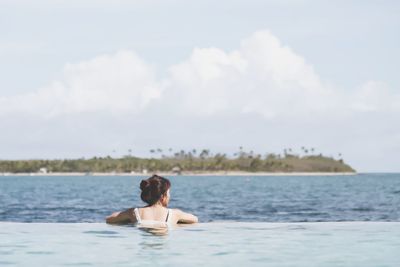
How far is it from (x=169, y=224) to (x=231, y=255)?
2.56 m

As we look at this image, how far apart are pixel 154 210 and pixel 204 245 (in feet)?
4.71

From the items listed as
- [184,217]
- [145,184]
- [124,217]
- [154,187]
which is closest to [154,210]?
[154,187]

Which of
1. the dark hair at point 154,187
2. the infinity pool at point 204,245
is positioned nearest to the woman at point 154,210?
the dark hair at point 154,187

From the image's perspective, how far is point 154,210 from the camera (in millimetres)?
18266

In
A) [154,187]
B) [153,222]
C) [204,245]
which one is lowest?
[204,245]

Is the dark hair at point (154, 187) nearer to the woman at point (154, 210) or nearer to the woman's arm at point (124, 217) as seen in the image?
the woman at point (154, 210)

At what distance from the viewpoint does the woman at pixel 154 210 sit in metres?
17.7

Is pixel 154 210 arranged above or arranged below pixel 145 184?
below

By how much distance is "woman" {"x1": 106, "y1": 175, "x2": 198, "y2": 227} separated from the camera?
17.7 metres

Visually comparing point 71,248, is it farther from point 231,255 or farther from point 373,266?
point 373,266

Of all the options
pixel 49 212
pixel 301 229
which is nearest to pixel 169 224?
pixel 301 229

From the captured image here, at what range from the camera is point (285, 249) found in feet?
56.8

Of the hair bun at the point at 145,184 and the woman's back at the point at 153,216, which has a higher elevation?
the hair bun at the point at 145,184

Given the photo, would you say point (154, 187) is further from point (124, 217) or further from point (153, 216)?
point (124, 217)
